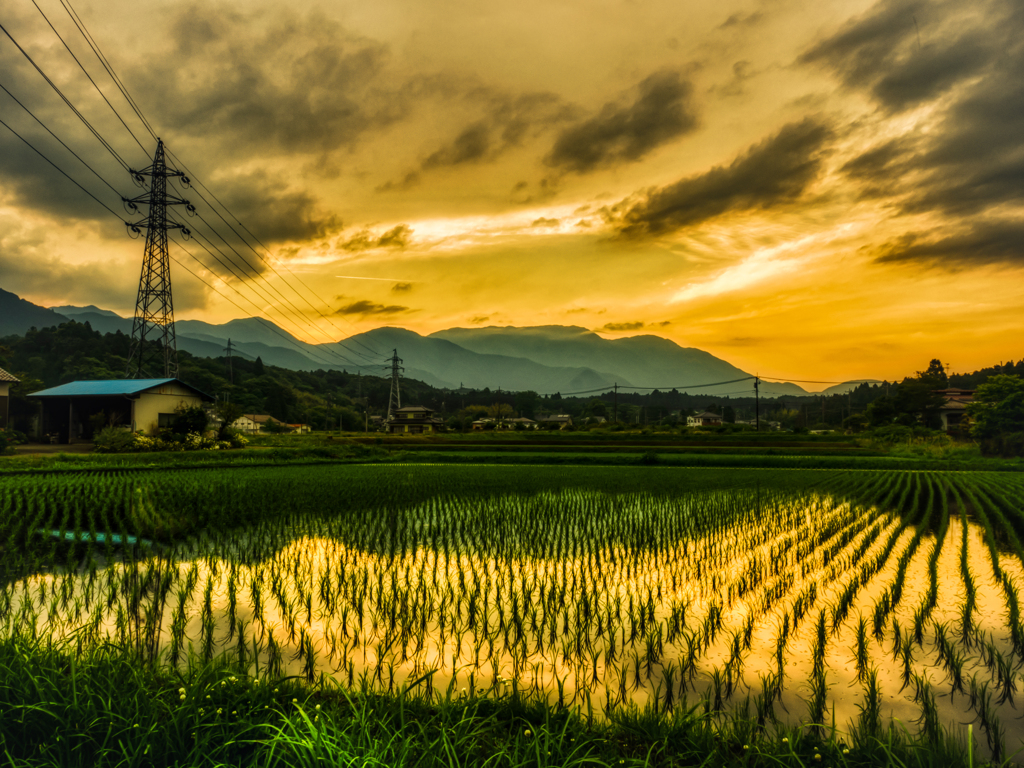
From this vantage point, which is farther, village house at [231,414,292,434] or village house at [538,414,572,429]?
village house at [538,414,572,429]

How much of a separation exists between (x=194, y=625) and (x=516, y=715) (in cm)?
357

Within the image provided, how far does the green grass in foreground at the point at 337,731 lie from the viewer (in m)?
2.38

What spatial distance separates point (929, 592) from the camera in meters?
5.83

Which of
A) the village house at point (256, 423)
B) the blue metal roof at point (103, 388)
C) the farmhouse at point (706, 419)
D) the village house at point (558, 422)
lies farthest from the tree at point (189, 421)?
the farmhouse at point (706, 419)

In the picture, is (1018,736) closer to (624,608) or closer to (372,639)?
(624,608)

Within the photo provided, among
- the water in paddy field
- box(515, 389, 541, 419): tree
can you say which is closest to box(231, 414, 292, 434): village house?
the water in paddy field

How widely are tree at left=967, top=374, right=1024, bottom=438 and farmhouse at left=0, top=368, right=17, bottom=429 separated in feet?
190

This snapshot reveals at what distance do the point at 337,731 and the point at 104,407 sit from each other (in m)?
32.0

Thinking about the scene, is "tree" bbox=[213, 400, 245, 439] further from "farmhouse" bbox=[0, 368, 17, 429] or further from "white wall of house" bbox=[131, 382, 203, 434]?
"farmhouse" bbox=[0, 368, 17, 429]

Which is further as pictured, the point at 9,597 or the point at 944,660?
the point at 9,597

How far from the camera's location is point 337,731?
241 centimetres

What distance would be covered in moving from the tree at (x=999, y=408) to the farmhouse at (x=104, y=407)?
5114 centimetres

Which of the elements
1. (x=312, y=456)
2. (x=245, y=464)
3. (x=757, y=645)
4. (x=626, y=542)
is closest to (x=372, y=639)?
(x=757, y=645)

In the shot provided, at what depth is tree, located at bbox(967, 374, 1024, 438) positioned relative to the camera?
30.4 metres
